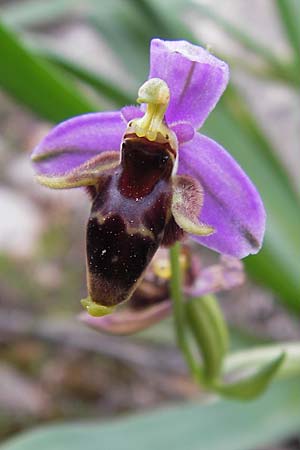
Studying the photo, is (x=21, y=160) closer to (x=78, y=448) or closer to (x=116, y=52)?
(x=116, y=52)

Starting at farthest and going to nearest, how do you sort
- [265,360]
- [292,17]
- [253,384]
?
[292,17], [265,360], [253,384]

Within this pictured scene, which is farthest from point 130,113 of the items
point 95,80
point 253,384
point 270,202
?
point 270,202

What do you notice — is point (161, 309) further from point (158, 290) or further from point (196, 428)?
point (196, 428)

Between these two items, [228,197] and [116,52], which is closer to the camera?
[228,197]

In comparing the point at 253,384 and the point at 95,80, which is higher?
the point at 95,80

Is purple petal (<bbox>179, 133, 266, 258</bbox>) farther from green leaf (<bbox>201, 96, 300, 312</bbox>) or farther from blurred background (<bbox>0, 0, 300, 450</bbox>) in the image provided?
green leaf (<bbox>201, 96, 300, 312</bbox>)

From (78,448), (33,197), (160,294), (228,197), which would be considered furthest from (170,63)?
(33,197)
